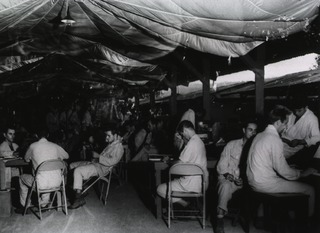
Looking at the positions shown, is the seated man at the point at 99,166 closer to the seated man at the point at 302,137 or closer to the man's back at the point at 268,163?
the man's back at the point at 268,163

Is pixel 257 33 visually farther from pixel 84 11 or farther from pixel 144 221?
pixel 144 221

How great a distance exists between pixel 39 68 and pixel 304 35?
27.4 ft

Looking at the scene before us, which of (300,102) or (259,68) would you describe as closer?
(300,102)

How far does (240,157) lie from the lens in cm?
529

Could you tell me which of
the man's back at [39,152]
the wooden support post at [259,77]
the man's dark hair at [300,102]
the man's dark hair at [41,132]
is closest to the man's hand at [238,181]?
the man's dark hair at [300,102]

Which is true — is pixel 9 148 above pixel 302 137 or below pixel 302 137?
below

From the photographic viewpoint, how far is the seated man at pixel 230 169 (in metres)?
4.96

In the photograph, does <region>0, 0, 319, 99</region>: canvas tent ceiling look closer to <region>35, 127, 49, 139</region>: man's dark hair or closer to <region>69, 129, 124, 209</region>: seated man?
<region>35, 127, 49, 139</region>: man's dark hair

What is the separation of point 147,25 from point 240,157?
2.38m

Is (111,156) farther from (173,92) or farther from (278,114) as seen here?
(173,92)

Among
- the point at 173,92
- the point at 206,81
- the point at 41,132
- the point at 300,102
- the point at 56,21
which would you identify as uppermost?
the point at 56,21

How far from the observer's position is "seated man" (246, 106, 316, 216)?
439cm

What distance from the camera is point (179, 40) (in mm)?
5527

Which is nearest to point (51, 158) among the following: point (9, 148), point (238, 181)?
point (9, 148)
